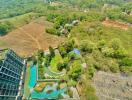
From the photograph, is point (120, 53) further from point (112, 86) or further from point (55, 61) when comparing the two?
point (55, 61)

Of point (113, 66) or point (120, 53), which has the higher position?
point (120, 53)

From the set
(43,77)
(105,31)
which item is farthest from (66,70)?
(105,31)

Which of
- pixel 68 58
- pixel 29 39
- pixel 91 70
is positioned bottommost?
pixel 91 70

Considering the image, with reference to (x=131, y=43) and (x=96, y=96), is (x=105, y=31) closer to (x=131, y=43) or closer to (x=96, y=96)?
(x=131, y=43)

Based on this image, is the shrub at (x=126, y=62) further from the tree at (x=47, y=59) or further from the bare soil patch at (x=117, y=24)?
the bare soil patch at (x=117, y=24)

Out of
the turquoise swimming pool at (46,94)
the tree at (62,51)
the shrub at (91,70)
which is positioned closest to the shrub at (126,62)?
the shrub at (91,70)

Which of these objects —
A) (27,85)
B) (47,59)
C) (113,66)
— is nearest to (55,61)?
(47,59)
